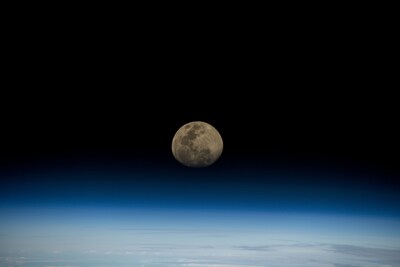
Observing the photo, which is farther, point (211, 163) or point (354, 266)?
point (354, 266)

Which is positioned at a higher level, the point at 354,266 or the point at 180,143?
the point at 354,266

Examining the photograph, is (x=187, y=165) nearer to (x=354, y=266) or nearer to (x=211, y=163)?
(x=211, y=163)

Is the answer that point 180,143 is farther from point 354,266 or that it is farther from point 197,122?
point 354,266

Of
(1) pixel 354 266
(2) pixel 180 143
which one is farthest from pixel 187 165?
(1) pixel 354 266

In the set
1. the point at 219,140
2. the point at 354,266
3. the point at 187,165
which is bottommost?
the point at 187,165

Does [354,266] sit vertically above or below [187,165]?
above

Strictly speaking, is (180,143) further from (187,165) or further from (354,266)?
(354,266)
